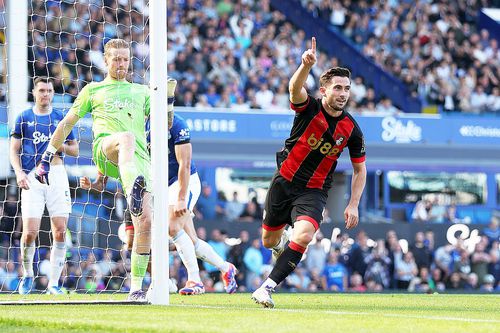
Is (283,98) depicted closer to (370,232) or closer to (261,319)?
(370,232)

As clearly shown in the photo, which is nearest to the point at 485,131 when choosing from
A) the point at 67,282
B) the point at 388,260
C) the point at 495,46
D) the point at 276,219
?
the point at 495,46

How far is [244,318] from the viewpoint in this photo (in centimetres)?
730

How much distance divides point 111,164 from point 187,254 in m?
1.77

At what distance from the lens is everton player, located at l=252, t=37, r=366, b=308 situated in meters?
8.70

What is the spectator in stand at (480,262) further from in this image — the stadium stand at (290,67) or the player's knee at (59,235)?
the player's knee at (59,235)

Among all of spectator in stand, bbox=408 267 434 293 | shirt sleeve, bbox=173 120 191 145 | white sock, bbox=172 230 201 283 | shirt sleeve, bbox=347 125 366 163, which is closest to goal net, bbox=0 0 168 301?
white sock, bbox=172 230 201 283

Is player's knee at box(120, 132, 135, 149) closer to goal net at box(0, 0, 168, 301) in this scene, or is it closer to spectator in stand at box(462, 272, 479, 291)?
goal net at box(0, 0, 168, 301)

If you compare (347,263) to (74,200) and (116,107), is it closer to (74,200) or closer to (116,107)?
(74,200)

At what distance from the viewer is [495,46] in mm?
28266

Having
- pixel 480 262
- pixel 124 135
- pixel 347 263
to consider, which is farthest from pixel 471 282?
pixel 124 135

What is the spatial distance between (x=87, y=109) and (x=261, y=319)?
10.2 feet

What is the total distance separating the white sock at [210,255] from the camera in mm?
11328

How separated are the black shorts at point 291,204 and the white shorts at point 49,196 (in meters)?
2.44

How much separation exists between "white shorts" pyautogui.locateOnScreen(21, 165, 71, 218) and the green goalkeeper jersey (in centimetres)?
166
